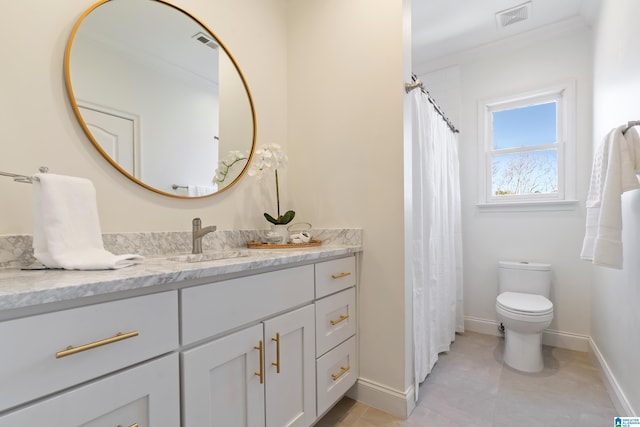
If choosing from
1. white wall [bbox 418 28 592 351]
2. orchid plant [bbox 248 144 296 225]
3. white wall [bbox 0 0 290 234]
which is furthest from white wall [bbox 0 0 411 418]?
white wall [bbox 418 28 592 351]

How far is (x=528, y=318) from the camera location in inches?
73.4

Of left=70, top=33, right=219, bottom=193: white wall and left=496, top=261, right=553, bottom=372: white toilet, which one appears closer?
left=70, top=33, right=219, bottom=193: white wall

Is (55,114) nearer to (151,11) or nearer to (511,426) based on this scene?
(151,11)

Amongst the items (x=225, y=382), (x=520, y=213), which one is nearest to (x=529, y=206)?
(x=520, y=213)

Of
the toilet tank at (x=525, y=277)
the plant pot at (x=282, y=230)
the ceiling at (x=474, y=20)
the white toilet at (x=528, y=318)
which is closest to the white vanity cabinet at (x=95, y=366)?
the plant pot at (x=282, y=230)

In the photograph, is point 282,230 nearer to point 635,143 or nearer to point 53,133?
point 53,133

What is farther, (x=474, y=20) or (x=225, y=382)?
(x=474, y=20)

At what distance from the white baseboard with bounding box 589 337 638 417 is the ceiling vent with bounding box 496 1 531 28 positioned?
2466 mm

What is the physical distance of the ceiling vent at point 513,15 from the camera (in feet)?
7.14

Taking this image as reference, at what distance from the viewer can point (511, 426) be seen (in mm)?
1412

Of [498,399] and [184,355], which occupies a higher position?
[184,355]

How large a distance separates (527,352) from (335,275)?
1.51m

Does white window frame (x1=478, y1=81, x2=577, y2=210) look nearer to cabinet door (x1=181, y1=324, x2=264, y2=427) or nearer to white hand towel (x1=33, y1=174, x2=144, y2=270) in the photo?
cabinet door (x1=181, y1=324, x2=264, y2=427)

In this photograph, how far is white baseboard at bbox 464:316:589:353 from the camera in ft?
7.33
